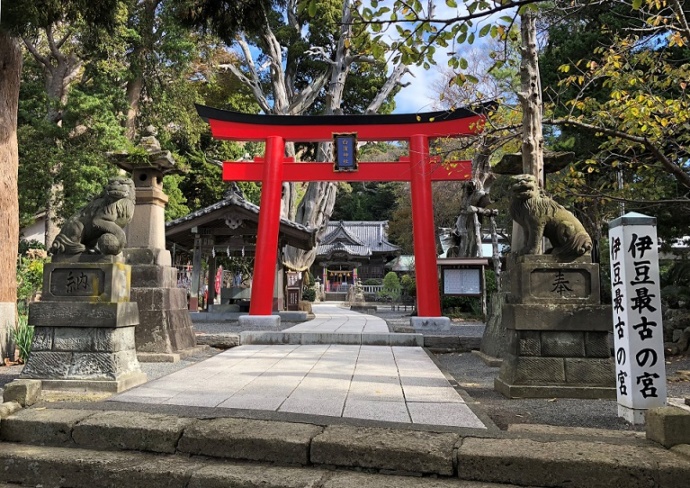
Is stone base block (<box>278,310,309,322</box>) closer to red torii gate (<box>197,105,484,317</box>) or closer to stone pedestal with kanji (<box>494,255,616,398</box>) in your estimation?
red torii gate (<box>197,105,484,317</box>)

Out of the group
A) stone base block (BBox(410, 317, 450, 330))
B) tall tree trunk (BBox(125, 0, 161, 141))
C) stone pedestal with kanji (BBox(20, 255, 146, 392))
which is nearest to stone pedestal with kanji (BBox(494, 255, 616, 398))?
stone pedestal with kanji (BBox(20, 255, 146, 392))

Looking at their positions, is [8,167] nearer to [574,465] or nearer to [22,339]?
[22,339]

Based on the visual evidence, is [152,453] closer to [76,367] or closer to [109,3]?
[76,367]

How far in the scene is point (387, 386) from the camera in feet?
16.1

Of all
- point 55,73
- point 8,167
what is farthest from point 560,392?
point 55,73

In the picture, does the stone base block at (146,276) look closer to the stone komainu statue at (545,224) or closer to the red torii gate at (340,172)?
the red torii gate at (340,172)

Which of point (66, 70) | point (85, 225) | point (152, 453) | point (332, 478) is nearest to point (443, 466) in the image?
point (332, 478)

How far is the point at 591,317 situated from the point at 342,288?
31.7 meters

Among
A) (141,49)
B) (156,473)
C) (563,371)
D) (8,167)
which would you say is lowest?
(156,473)

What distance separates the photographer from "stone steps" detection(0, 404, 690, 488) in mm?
2645

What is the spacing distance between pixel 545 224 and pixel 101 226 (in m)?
4.76

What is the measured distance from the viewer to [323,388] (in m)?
4.73

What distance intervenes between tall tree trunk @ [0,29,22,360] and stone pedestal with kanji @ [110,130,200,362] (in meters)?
1.55

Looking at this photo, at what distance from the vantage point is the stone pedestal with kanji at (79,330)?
4676mm
